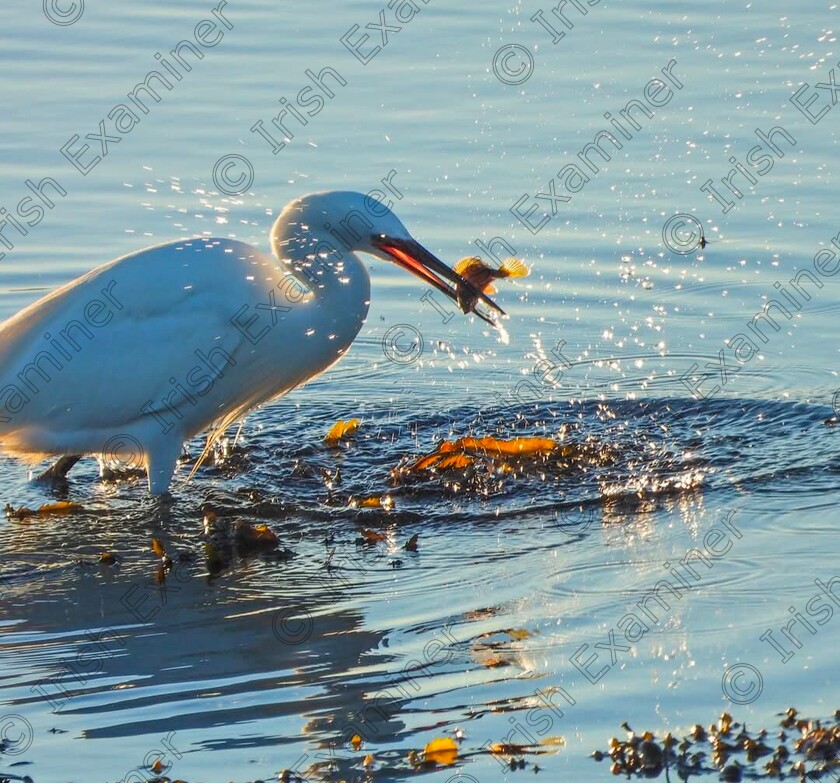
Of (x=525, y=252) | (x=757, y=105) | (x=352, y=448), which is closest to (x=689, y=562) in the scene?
(x=352, y=448)

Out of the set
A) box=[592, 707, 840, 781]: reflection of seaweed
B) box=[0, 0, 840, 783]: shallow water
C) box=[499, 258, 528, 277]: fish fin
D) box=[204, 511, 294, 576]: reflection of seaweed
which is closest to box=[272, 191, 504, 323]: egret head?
box=[499, 258, 528, 277]: fish fin

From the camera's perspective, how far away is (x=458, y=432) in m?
9.09

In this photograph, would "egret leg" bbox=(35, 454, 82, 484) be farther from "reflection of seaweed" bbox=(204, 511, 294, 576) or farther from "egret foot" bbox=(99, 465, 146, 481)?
"reflection of seaweed" bbox=(204, 511, 294, 576)

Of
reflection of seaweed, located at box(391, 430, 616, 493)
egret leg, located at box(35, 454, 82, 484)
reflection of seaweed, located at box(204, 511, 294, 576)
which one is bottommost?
reflection of seaweed, located at box(204, 511, 294, 576)

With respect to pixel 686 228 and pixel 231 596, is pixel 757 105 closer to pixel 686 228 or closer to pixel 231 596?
pixel 686 228

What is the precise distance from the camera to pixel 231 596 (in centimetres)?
707

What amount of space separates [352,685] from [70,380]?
111 inches

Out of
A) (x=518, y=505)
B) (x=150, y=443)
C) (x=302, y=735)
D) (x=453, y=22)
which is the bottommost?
(x=302, y=735)

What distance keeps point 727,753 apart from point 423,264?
134 inches

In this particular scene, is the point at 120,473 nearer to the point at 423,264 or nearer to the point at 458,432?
the point at 458,432

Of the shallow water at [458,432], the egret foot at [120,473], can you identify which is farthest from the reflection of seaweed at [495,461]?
the egret foot at [120,473]

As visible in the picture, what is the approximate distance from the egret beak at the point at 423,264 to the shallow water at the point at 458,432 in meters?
0.99

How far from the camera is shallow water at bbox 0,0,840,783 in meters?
5.81

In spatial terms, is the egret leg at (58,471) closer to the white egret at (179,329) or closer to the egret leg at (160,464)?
the white egret at (179,329)
